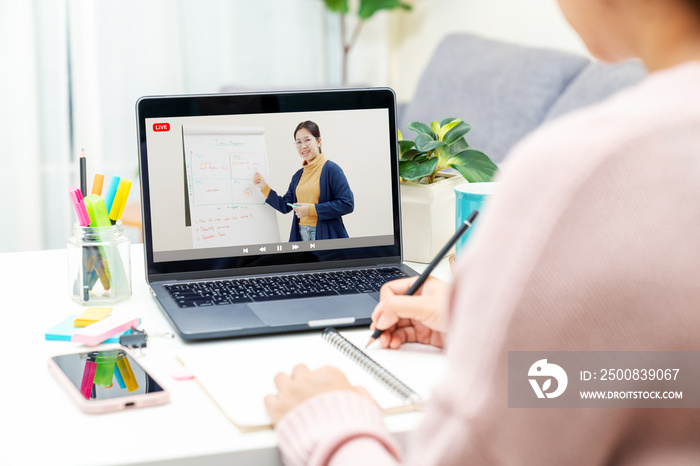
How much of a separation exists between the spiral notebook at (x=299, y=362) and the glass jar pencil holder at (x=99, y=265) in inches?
8.4

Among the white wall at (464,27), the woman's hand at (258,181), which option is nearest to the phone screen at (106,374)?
the woman's hand at (258,181)

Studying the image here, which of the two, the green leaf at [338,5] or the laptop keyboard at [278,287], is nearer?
the laptop keyboard at [278,287]

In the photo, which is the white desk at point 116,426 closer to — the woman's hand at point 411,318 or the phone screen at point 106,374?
the phone screen at point 106,374

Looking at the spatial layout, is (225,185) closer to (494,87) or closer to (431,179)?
(431,179)

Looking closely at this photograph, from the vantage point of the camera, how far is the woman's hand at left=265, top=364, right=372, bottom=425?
62 cm

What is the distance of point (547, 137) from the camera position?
387mm

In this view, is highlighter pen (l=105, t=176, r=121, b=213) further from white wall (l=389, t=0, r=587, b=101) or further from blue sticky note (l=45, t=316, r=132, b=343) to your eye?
white wall (l=389, t=0, r=587, b=101)

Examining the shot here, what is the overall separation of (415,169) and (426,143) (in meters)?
0.04

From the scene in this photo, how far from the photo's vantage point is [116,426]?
63 cm

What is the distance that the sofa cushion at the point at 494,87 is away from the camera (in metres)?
2.23

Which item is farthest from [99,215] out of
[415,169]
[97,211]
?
[415,169]

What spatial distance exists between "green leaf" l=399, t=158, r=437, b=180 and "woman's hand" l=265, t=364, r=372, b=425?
52 cm

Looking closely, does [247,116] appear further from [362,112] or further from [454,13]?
[454,13]

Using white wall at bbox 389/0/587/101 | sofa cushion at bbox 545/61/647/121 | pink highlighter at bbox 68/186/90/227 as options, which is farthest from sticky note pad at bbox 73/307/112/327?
white wall at bbox 389/0/587/101
